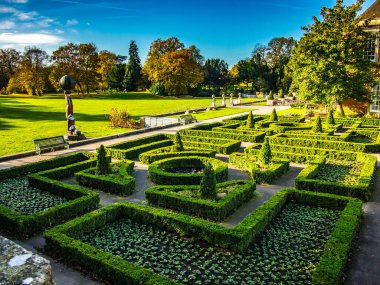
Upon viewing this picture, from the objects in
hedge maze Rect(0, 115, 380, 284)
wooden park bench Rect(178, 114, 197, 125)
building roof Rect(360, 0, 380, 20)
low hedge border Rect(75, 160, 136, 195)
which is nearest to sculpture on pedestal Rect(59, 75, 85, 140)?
hedge maze Rect(0, 115, 380, 284)

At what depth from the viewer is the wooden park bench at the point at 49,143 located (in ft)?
61.9

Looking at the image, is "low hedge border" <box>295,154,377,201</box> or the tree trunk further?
the tree trunk

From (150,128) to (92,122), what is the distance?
7708 mm

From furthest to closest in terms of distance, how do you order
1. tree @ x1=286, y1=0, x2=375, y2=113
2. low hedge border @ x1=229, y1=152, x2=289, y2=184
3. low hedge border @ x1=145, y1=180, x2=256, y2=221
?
1. tree @ x1=286, y1=0, x2=375, y2=113
2. low hedge border @ x1=229, y1=152, x2=289, y2=184
3. low hedge border @ x1=145, y1=180, x2=256, y2=221

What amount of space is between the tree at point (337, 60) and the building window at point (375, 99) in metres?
0.95

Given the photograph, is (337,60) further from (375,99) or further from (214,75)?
(214,75)

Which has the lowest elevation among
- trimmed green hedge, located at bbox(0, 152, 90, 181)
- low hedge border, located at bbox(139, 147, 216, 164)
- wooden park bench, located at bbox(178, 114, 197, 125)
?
trimmed green hedge, located at bbox(0, 152, 90, 181)

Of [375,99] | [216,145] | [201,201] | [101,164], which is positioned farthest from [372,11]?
[101,164]

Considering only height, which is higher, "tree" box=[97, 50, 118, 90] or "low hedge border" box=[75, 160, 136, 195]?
"tree" box=[97, 50, 118, 90]

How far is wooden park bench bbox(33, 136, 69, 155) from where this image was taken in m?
18.9

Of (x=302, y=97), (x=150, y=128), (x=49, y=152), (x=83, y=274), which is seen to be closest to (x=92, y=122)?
(x=150, y=128)

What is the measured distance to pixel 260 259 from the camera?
8133 mm

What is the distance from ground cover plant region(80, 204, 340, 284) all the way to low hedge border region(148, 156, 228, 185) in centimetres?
340

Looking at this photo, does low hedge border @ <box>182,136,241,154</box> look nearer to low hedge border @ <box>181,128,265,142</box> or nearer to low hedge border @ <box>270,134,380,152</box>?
low hedge border @ <box>181,128,265,142</box>
